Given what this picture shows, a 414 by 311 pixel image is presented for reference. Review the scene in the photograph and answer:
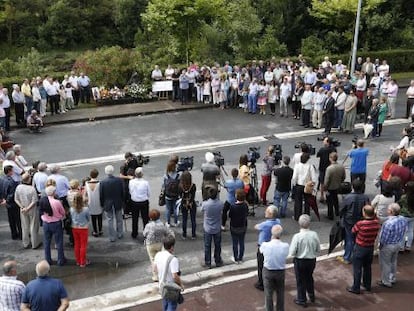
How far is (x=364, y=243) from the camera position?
943cm

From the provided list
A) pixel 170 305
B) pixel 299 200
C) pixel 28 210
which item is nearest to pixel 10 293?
pixel 170 305

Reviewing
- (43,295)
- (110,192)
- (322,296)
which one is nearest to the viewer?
(43,295)

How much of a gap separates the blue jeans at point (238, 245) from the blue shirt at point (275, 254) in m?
1.81

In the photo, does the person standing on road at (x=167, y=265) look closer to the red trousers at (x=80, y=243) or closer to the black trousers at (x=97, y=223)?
the red trousers at (x=80, y=243)

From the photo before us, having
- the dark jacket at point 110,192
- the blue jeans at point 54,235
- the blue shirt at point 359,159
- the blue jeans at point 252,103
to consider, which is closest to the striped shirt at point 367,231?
the blue shirt at point 359,159

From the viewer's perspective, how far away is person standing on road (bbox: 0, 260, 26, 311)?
770 centimetres

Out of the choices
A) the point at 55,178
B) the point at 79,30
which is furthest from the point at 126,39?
the point at 55,178

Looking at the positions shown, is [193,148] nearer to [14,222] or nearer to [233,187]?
[233,187]

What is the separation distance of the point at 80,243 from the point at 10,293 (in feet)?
10.2

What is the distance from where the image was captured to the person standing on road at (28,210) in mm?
11227

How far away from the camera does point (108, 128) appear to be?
805 inches

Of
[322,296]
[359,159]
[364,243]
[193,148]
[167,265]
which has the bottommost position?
[322,296]

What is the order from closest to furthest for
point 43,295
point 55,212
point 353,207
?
point 43,295
point 353,207
point 55,212

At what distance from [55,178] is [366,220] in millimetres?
6178
